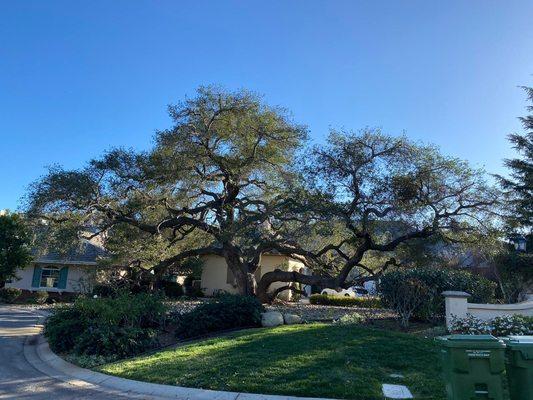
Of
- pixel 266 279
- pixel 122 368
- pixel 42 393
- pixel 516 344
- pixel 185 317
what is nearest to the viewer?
pixel 516 344

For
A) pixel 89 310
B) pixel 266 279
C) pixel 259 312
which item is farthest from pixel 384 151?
pixel 89 310

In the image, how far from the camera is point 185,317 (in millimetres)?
12875

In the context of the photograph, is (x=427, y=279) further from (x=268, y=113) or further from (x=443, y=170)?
(x=268, y=113)

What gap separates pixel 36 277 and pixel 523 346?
3183cm

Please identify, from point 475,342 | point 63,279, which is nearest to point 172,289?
point 63,279

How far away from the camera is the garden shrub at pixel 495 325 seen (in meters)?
10.2

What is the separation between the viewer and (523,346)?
543cm

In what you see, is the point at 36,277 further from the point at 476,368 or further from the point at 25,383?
the point at 476,368

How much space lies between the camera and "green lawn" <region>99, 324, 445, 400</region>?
718 centimetres

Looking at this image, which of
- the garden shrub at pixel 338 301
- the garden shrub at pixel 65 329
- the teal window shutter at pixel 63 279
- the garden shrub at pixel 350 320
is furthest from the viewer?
the teal window shutter at pixel 63 279

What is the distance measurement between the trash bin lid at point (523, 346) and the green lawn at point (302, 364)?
165 centimetres

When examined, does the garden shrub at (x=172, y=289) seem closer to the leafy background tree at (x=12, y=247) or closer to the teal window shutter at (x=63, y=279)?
the teal window shutter at (x=63, y=279)

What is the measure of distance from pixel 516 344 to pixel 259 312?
8520mm

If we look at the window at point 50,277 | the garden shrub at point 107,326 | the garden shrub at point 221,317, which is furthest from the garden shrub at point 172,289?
the garden shrub at point 107,326
